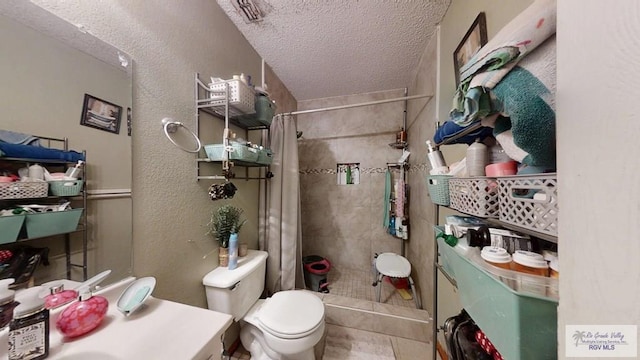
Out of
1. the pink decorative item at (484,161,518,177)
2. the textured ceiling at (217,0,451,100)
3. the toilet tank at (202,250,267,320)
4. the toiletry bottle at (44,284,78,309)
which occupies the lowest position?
the toilet tank at (202,250,267,320)

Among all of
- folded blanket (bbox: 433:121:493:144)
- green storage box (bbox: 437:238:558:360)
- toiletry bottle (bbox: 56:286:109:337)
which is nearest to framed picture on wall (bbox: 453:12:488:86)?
folded blanket (bbox: 433:121:493:144)

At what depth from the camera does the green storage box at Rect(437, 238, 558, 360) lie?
309mm

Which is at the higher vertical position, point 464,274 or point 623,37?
point 623,37

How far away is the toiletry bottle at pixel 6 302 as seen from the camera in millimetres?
469

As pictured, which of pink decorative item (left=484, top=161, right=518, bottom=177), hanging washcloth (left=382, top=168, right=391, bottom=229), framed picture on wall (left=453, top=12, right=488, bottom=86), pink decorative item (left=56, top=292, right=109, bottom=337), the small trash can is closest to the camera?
pink decorative item (left=484, top=161, right=518, bottom=177)

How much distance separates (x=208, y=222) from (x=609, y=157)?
4.38 ft

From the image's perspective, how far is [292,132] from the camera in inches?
66.9

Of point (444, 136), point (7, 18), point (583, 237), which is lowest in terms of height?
point (583, 237)

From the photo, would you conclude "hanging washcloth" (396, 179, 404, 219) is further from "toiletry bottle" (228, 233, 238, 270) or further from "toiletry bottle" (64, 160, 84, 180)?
"toiletry bottle" (64, 160, 84, 180)

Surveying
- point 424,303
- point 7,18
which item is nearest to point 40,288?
point 7,18

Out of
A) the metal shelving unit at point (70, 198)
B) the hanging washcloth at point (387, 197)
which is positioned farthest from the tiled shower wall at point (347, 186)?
the metal shelving unit at point (70, 198)

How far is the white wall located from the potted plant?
4.08 ft

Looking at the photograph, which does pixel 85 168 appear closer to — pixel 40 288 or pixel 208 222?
pixel 40 288

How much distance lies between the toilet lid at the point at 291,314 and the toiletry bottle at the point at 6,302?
33.0 inches
